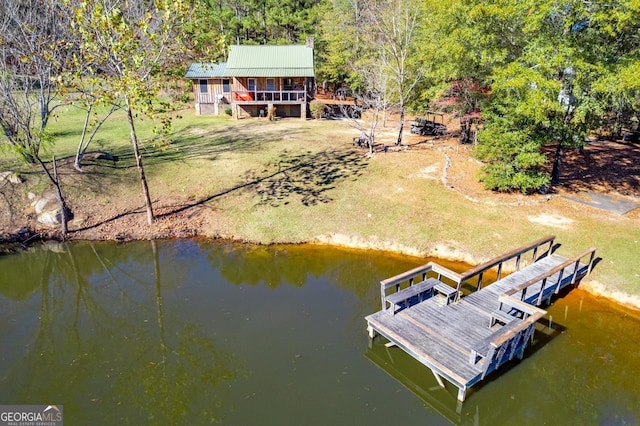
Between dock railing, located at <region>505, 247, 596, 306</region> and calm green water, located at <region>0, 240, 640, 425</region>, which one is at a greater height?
dock railing, located at <region>505, 247, 596, 306</region>

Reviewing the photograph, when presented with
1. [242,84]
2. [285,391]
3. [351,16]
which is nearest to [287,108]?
[242,84]

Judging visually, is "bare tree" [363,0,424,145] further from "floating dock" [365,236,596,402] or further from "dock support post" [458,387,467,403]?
"dock support post" [458,387,467,403]

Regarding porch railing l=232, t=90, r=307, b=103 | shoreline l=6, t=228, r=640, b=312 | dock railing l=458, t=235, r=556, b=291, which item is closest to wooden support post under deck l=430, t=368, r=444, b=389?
dock railing l=458, t=235, r=556, b=291

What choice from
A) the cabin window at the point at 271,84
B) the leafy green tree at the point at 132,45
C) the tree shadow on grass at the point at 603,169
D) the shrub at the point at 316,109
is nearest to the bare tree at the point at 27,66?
the leafy green tree at the point at 132,45

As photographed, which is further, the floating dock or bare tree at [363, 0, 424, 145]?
bare tree at [363, 0, 424, 145]

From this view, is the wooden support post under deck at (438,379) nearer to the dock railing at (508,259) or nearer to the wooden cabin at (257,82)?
the dock railing at (508,259)

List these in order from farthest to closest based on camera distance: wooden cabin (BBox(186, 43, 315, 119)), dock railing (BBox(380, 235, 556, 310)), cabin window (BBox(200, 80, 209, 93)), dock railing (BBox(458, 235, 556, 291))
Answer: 1. cabin window (BBox(200, 80, 209, 93))
2. wooden cabin (BBox(186, 43, 315, 119))
3. dock railing (BBox(458, 235, 556, 291))
4. dock railing (BBox(380, 235, 556, 310))
